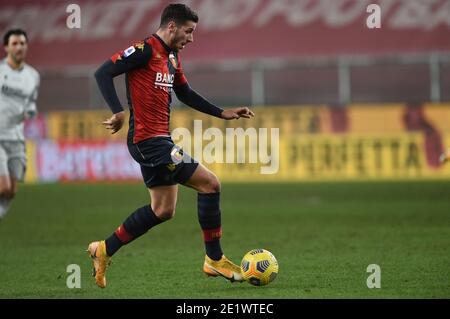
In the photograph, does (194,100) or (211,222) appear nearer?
(211,222)

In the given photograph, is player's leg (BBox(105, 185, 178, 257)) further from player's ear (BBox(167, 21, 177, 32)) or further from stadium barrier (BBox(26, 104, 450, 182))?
stadium barrier (BBox(26, 104, 450, 182))

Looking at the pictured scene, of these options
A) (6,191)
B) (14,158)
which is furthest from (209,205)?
(14,158)

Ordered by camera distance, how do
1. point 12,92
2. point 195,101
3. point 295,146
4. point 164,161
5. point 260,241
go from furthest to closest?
point 295,146, point 260,241, point 12,92, point 195,101, point 164,161

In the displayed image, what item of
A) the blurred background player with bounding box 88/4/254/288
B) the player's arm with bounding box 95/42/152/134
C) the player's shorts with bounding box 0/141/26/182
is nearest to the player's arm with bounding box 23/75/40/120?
the player's shorts with bounding box 0/141/26/182

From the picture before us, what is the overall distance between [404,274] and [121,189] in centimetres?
1188

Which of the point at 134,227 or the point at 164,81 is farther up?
the point at 164,81

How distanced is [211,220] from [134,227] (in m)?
0.61

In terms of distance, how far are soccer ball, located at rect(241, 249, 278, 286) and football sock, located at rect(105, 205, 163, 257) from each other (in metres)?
0.77

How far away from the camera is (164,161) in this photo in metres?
7.69

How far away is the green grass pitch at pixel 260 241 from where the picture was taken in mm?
7707

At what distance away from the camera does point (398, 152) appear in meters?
19.6

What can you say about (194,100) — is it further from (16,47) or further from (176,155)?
(16,47)

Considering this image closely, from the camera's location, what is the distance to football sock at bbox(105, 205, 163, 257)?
7844mm

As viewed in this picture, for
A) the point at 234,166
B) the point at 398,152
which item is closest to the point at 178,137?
the point at 234,166
